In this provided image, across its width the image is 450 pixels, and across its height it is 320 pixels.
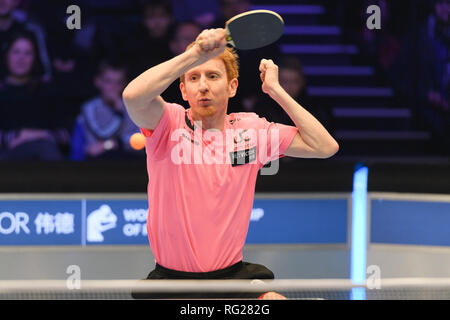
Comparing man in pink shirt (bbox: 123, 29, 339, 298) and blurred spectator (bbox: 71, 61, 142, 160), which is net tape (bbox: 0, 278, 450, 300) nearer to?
man in pink shirt (bbox: 123, 29, 339, 298)

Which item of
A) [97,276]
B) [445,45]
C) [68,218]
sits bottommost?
[97,276]

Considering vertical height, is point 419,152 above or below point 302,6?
below

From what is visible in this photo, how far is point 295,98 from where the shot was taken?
618 cm

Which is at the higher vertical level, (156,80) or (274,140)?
(156,80)

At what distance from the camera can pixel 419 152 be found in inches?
296

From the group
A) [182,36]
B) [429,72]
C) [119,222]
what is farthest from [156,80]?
[429,72]

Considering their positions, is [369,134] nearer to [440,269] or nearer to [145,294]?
[440,269]

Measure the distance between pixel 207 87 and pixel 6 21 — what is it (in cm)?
457

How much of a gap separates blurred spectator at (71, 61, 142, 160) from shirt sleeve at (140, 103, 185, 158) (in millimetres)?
3173

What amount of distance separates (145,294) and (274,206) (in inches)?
112

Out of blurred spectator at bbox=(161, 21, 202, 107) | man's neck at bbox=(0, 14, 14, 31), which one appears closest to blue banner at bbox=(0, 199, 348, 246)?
blurred spectator at bbox=(161, 21, 202, 107)

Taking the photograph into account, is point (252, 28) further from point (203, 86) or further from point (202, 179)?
point (202, 179)
